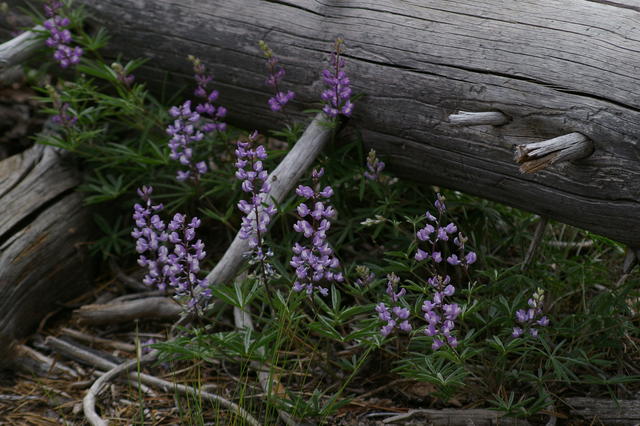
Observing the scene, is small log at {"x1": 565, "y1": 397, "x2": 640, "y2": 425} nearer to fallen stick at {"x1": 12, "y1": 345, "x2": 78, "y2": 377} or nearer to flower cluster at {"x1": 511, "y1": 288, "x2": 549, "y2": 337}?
flower cluster at {"x1": 511, "y1": 288, "x2": 549, "y2": 337}

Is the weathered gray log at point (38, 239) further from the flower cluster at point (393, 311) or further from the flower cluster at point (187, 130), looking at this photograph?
the flower cluster at point (393, 311)

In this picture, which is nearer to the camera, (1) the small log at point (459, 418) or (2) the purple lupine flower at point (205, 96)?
(1) the small log at point (459, 418)

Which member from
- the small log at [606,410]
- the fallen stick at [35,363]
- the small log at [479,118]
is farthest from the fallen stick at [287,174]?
the small log at [606,410]

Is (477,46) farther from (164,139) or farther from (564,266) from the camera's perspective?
(164,139)

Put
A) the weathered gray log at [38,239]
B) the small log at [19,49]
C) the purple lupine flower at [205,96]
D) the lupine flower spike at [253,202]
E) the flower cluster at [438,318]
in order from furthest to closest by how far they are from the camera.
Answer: the small log at [19,49] → the weathered gray log at [38,239] → the purple lupine flower at [205,96] → the lupine flower spike at [253,202] → the flower cluster at [438,318]

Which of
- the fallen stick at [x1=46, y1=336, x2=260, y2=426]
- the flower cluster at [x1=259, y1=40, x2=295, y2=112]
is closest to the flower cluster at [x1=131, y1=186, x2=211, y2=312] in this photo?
the fallen stick at [x1=46, y1=336, x2=260, y2=426]

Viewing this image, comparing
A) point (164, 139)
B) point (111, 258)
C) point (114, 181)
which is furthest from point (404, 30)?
point (111, 258)

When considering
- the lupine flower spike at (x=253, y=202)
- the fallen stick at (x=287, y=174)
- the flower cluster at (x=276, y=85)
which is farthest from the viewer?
the flower cluster at (x=276, y=85)
